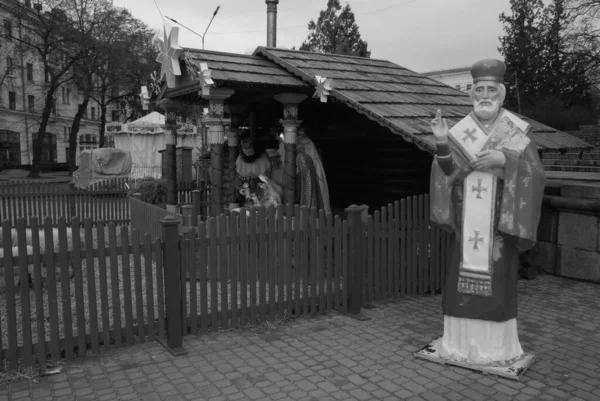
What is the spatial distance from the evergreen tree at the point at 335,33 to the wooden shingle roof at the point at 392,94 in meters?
26.6

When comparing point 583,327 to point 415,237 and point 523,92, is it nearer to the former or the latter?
point 415,237

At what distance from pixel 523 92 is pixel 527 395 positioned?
34.1m

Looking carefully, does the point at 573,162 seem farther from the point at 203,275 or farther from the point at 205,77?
the point at 203,275

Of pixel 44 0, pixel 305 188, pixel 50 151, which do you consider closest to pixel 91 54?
pixel 44 0

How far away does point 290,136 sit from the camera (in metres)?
7.55

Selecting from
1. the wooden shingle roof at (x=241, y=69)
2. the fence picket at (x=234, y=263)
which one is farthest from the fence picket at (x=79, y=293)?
the wooden shingle roof at (x=241, y=69)

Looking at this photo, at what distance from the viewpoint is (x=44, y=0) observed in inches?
1132

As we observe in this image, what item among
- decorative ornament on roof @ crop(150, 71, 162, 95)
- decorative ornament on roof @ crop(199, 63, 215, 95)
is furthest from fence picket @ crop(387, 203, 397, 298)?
decorative ornament on roof @ crop(150, 71, 162, 95)

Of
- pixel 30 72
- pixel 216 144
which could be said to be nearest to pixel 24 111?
pixel 30 72

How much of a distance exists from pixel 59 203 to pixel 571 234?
9.65m

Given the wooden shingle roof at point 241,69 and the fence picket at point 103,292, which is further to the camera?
the wooden shingle roof at point 241,69

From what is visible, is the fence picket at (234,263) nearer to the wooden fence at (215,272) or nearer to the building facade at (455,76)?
the wooden fence at (215,272)

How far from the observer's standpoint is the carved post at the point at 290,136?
295 inches

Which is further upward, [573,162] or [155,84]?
[155,84]
